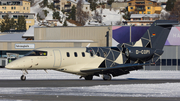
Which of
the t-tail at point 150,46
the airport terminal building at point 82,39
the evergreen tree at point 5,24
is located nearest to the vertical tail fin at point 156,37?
the t-tail at point 150,46

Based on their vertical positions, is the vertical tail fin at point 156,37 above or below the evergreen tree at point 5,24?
above

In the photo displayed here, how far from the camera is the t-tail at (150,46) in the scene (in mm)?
32438

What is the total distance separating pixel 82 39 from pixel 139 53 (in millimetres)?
32711

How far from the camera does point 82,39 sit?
64375 millimetres

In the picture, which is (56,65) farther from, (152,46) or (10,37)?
(10,37)

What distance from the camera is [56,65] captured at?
30.8 metres

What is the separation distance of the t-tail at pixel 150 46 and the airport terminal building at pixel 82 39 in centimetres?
2366

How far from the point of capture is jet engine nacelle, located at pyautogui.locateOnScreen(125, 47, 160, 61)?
3212cm

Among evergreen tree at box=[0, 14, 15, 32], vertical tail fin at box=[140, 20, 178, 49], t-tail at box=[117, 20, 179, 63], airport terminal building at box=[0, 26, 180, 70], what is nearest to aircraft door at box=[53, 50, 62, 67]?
t-tail at box=[117, 20, 179, 63]

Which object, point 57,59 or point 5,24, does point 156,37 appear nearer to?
point 57,59

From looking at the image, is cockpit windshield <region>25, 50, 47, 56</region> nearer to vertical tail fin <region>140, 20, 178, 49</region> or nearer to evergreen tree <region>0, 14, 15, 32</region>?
vertical tail fin <region>140, 20, 178, 49</region>

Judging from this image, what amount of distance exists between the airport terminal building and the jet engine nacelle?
81.0 ft

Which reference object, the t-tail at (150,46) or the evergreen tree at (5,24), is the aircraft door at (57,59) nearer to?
the t-tail at (150,46)

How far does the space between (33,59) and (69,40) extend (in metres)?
33.9
